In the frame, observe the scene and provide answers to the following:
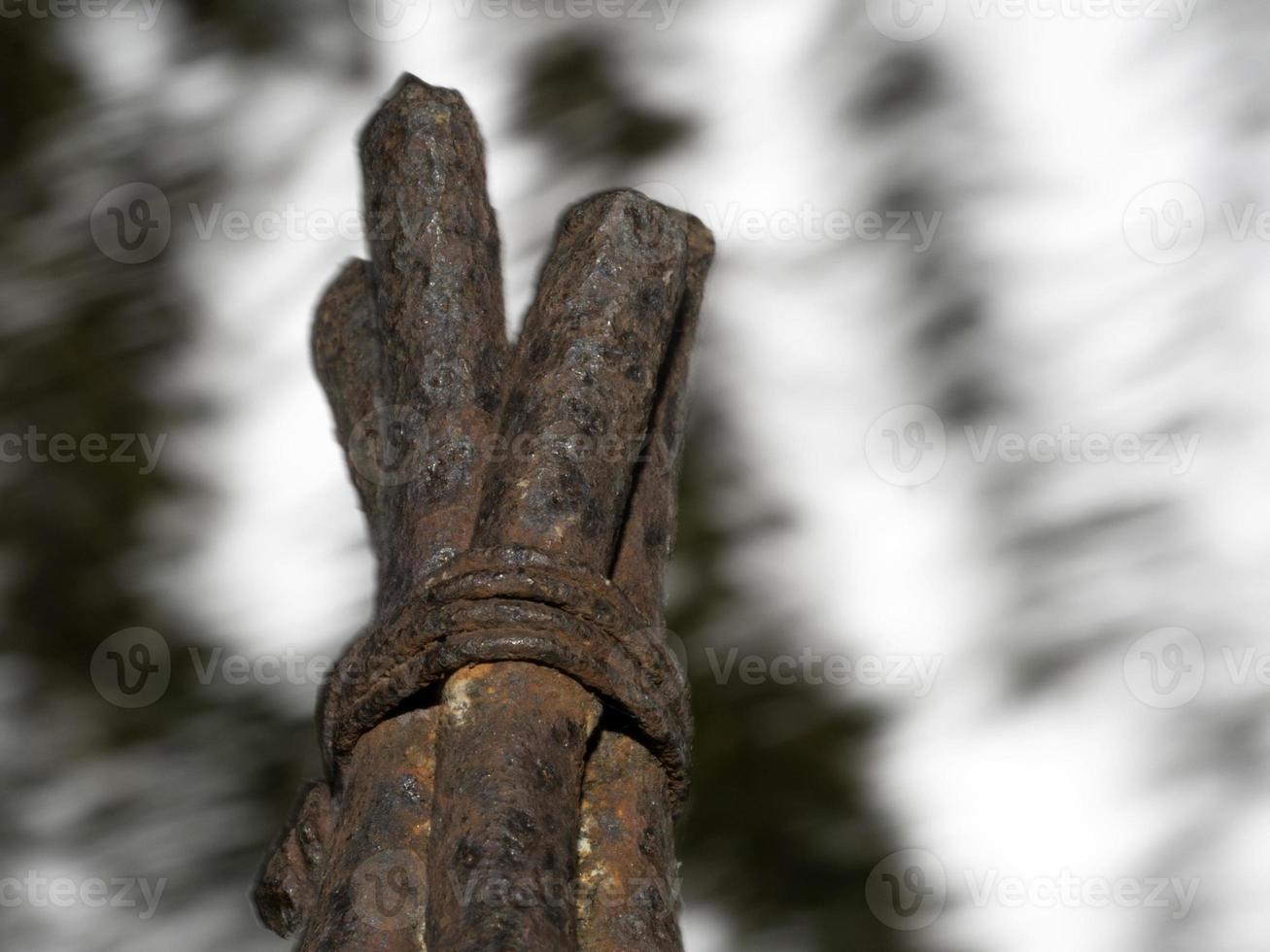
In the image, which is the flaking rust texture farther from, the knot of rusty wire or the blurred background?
the blurred background

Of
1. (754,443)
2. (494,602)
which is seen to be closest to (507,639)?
(494,602)

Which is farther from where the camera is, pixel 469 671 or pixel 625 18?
pixel 625 18

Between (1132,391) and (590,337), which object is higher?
(1132,391)

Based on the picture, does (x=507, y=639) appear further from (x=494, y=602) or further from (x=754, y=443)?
(x=754, y=443)

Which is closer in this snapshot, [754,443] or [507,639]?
[507,639]

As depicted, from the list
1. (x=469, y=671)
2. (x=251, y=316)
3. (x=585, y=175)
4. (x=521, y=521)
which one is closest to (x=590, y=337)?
(x=521, y=521)

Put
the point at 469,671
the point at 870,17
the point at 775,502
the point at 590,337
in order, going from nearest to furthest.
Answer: the point at 469,671 < the point at 590,337 < the point at 870,17 < the point at 775,502

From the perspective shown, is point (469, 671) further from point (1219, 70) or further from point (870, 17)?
point (1219, 70)

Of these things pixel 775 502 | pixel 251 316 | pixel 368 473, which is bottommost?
pixel 368 473
